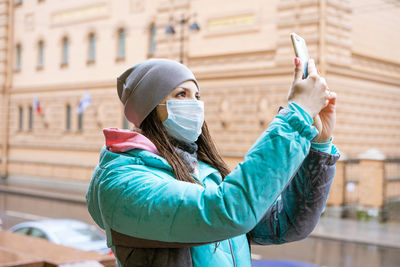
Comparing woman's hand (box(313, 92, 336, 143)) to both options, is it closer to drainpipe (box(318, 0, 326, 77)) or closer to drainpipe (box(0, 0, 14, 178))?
drainpipe (box(318, 0, 326, 77))

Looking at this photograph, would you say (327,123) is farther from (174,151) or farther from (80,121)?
(80,121)

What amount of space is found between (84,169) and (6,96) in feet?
24.3

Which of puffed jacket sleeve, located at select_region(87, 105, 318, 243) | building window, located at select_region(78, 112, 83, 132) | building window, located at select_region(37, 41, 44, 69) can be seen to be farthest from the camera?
building window, located at select_region(37, 41, 44, 69)

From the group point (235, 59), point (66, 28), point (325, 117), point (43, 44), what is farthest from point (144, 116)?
point (43, 44)

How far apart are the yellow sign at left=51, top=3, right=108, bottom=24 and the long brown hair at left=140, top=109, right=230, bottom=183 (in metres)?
21.3

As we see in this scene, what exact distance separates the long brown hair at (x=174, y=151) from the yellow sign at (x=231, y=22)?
52.3 ft

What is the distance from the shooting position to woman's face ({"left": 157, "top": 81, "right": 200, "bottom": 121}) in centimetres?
190

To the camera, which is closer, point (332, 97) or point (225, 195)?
point (225, 195)

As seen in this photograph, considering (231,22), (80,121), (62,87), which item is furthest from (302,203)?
(62,87)

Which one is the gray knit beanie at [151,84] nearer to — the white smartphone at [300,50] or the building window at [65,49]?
the white smartphone at [300,50]

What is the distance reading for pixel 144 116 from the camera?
1886 mm

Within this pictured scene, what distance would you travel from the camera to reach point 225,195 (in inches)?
56.3

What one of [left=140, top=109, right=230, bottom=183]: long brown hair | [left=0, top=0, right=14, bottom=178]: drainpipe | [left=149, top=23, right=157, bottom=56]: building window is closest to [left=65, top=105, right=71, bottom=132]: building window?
[left=0, top=0, right=14, bottom=178]: drainpipe

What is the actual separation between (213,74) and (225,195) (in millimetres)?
16986
